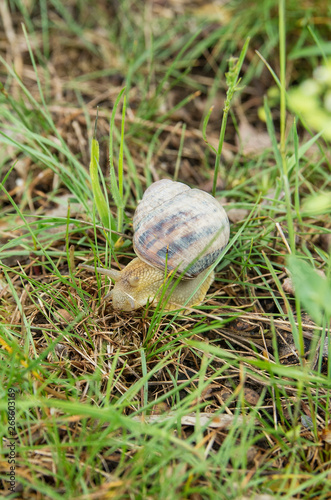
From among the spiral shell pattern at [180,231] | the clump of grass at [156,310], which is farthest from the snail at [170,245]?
the clump of grass at [156,310]

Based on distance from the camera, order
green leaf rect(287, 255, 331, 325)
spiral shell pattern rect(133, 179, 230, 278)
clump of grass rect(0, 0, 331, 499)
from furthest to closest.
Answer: spiral shell pattern rect(133, 179, 230, 278) < clump of grass rect(0, 0, 331, 499) < green leaf rect(287, 255, 331, 325)

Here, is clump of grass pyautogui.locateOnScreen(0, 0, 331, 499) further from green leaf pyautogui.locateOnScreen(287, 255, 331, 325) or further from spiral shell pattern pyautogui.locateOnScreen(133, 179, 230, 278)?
spiral shell pattern pyautogui.locateOnScreen(133, 179, 230, 278)

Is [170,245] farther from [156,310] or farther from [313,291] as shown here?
[313,291]

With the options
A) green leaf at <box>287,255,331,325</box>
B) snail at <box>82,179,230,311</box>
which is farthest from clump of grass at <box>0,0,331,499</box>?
snail at <box>82,179,230,311</box>

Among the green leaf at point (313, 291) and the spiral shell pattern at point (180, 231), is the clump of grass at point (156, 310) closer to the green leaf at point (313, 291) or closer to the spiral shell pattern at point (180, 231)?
the green leaf at point (313, 291)

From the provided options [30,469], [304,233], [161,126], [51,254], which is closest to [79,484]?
[30,469]

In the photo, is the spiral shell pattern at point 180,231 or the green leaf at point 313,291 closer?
the green leaf at point 313,291

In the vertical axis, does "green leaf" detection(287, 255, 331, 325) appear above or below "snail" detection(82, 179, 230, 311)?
above

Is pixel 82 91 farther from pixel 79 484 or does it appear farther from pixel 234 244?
pixel 79 484

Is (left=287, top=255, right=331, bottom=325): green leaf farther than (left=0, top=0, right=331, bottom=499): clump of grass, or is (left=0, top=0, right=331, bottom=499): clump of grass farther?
(left=0, top=0, right=331, bottom=499): clump of grass

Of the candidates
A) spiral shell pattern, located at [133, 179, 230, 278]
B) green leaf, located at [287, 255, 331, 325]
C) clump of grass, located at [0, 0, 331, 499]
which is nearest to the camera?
green leaf, located at [287, 255, 331, 325]
